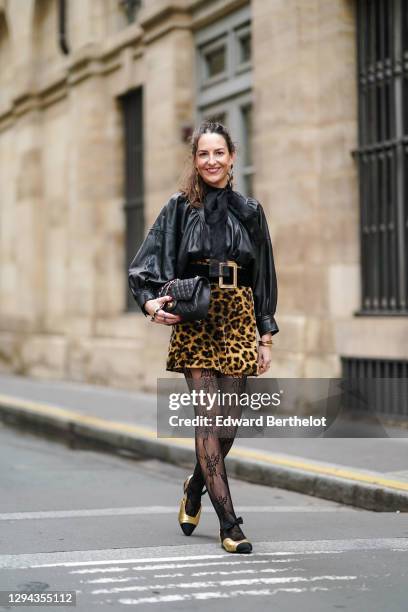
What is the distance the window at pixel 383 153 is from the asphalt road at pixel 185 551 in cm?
318

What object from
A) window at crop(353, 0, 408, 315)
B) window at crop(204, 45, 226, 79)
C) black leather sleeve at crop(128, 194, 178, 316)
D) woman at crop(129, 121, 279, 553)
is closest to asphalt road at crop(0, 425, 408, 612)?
woman at crop(129, 121, 279, 553)

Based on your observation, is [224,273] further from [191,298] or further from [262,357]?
[262,357]

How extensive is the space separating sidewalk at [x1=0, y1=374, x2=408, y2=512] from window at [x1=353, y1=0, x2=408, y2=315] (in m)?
1.48

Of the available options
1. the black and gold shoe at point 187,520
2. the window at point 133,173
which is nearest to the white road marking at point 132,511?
the black and gold shoe at point 187,520

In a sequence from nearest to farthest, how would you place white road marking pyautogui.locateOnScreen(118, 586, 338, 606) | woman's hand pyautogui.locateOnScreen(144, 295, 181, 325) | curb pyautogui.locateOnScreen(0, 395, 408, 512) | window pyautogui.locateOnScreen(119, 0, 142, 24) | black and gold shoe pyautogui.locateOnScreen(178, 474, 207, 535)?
white road marking pyautogui.locateOnScreen(118, 586, 338, 606) → woman's hand pyautogui.locateOnScreen(144, 295, 181, 325) → black and gold shoe pyautogui.locateOnScreen(178, 474, 207, 535) → curb pyautogui.locateOnScreen(0, 395, 408, 512) → window pyautogui.locateOnScreen(119, 0, 142, 24)

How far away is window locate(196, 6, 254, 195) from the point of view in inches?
505

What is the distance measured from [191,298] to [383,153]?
18.3 ft

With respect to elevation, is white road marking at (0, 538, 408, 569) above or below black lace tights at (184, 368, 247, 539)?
below

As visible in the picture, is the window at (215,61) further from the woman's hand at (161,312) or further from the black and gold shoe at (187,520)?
the black and gold shoe at (187,520)

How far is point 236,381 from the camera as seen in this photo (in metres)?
5.62

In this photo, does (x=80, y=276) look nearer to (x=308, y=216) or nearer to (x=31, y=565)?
(x=308, y=216)

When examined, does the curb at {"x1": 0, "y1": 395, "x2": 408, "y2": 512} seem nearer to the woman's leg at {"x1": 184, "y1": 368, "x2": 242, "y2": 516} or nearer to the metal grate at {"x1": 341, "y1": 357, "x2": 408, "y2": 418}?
the woman's leg at {"x1": 184, "y1": 368, "x2": 242, "y2": 516}

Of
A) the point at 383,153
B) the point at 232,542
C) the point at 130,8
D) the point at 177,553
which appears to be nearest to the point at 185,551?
the point at 177,553

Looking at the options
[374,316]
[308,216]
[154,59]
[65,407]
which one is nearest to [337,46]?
[308,216]
